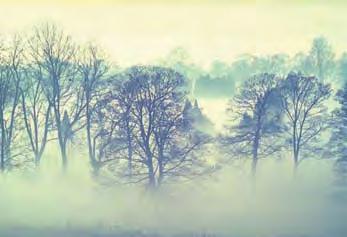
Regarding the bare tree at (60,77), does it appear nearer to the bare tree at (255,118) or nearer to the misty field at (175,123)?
the misty field at (175,123)

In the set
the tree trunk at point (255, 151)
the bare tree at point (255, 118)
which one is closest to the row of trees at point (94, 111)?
the bare tree at point (255, 118)

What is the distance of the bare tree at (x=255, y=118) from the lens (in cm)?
729

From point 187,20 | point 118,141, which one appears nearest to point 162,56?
point 187,20

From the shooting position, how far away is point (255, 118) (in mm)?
7363

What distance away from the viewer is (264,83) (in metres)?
7.29

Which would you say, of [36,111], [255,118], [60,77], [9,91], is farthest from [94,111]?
[255,118]

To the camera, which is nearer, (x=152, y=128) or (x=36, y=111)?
(x=152, y=128)

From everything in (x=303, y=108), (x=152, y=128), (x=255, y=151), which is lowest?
(x=255, y=151)

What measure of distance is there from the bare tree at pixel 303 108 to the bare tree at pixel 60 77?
2.29 m

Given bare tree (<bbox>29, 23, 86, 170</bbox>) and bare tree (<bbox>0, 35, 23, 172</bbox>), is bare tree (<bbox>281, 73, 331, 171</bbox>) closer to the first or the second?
bare tree (<bbox>29, 23, 86, 170</bbox>)

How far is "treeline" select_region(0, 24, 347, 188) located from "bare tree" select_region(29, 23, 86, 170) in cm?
1

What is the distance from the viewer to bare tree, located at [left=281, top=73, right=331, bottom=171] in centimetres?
728

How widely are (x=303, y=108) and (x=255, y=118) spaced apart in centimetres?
54

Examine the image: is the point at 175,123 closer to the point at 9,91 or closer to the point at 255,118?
the point at 255,118
